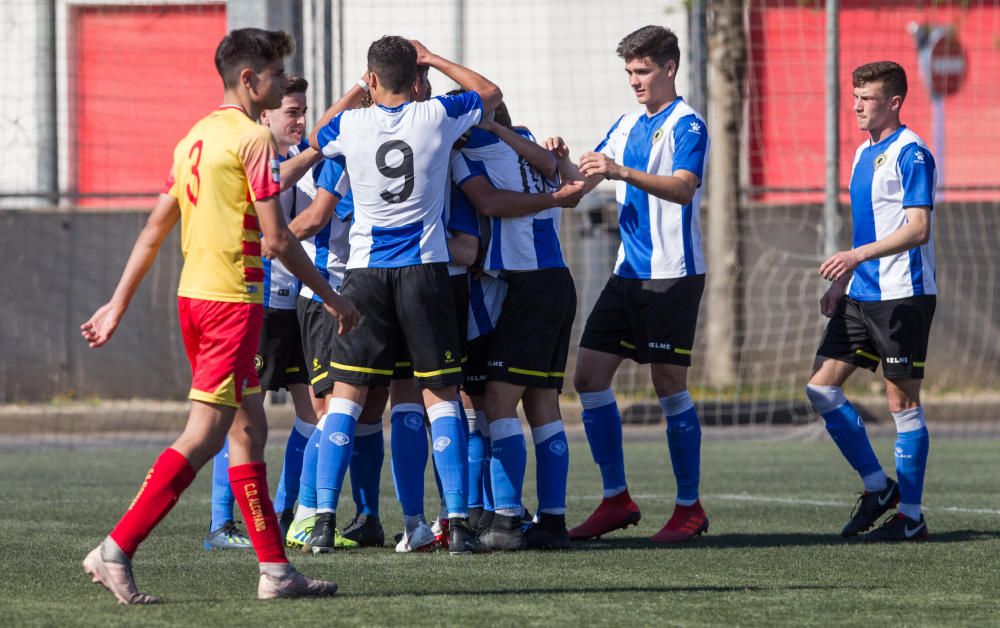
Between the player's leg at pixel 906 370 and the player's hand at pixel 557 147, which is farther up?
the player's hand at pixel 557 147

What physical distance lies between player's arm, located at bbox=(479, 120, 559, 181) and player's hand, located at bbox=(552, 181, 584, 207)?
0.25 metres

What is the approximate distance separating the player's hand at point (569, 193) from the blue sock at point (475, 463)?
118cm

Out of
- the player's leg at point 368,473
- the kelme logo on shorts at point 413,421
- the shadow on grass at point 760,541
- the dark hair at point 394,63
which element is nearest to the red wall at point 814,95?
the shadow on grass at point 760,541

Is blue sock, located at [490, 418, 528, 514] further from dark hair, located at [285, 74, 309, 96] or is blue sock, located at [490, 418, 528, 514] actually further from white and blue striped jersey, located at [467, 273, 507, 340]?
dark hair, located at [285, 74, 309, 96]

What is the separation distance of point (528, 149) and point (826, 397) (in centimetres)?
193

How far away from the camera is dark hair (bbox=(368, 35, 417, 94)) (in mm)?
6094

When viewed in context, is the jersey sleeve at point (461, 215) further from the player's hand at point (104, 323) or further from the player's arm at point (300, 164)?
the player's hand at point (104, 323)

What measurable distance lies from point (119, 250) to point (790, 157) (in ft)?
26.7

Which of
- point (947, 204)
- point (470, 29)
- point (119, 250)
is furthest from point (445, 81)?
point (947, 204)

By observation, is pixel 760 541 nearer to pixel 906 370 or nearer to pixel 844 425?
pixel 844 425

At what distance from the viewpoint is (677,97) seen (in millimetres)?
7227

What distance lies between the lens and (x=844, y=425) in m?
7.24

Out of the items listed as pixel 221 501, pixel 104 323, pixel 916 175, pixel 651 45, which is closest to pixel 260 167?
pixel 104 323

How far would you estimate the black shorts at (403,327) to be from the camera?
20.0ft
